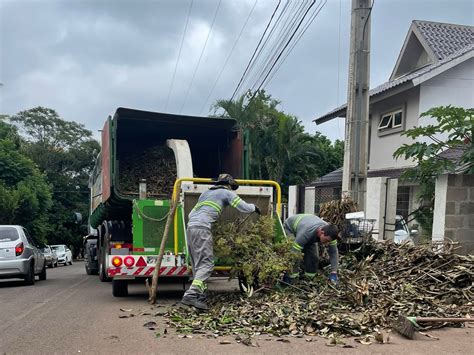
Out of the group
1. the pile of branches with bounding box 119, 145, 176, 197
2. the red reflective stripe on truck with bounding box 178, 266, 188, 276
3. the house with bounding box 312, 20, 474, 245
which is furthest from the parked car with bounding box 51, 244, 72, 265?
the red reflective stripe on truck with bounding box 178, 266, 188, 276

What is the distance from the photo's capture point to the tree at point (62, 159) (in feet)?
139

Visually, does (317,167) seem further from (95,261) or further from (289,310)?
(289,310)

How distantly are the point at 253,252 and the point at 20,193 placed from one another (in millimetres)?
17657

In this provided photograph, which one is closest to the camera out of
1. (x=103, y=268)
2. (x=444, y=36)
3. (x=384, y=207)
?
(x=384, y=207)

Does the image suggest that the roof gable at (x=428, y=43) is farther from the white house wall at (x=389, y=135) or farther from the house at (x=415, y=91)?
the white house wall at (x=389, y=135)

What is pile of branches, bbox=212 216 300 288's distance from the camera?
699cm

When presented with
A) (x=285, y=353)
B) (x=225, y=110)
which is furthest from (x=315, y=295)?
(x=225, y=110)

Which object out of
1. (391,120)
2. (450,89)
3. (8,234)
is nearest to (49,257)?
(8,234)

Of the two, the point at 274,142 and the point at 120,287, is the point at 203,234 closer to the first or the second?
the point at 120,287

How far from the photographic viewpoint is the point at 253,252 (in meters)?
7.26

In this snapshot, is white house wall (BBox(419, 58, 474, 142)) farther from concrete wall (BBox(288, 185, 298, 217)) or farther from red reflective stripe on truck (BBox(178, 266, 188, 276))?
red reflective stripe on truck (BBox(178, 266, 188, 276))

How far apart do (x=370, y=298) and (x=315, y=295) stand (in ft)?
2.33

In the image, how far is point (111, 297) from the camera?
8.91 meters

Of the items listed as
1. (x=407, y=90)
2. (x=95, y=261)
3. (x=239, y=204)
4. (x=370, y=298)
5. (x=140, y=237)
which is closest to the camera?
(x=370, y=298)
